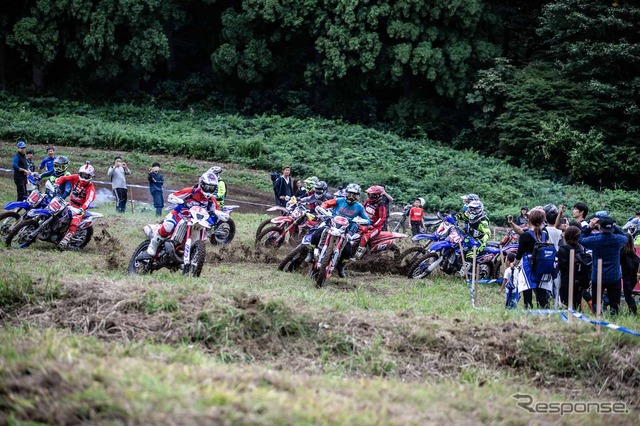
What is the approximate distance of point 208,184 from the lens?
13.2 metres

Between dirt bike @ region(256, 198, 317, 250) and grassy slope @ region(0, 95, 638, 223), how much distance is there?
1306 centimetres

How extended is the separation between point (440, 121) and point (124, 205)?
25.3 m

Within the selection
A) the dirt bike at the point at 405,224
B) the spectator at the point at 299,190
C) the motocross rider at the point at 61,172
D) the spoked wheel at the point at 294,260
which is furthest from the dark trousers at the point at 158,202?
the spoked wheel at the point at 294,260

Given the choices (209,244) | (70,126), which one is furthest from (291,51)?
(209,244)

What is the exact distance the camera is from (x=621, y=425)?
7441 millimetres

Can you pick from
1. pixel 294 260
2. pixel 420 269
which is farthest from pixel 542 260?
pixel 294 260

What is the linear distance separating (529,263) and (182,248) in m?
5.71

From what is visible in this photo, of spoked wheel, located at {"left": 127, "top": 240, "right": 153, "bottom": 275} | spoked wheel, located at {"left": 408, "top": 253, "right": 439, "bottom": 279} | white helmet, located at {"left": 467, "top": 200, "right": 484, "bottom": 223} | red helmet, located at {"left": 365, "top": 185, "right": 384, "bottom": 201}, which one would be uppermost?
red helmet, located at {"left": 365, "top": 185, "right": 384, "bottom": 201}

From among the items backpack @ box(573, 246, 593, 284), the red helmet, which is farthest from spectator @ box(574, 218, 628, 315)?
the red helmet

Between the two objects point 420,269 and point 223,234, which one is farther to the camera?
point 223,234

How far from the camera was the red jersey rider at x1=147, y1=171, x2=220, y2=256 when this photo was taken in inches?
500

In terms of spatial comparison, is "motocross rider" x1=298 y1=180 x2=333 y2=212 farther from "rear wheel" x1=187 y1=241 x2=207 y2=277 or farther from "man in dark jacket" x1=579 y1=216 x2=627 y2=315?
"man in dark jacket" x1=579 y1=216 x2=627 y2=315

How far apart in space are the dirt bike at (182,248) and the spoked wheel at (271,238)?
4.50 m

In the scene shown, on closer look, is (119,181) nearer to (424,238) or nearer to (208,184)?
(208,184)
